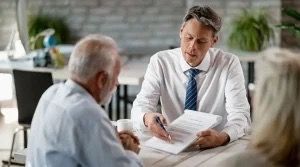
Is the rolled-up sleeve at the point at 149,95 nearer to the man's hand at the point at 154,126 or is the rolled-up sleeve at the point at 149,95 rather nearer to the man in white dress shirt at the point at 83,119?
the man's hand at the point at 154,126

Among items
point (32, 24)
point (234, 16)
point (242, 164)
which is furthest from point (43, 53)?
point (242, 164)

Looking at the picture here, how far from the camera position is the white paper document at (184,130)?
8.71ft

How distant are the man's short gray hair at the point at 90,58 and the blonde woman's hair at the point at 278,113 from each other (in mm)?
603

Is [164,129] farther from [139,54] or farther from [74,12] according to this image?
[74,12]

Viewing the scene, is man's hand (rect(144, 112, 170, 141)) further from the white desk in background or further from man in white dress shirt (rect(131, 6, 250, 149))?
the white desk in background

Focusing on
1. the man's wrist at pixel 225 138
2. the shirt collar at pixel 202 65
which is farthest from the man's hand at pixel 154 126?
the shirt collar at pixel 202 65

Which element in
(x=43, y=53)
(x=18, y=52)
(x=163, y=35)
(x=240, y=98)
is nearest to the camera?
(x=240, y=98)

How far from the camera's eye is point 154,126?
2.80 meters

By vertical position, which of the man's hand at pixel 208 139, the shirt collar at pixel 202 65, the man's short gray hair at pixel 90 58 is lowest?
the man's hand at pixel 208 139

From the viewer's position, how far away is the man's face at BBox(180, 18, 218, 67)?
311 cm

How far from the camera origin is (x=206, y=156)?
2600 millimetres

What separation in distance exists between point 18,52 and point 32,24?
128cm

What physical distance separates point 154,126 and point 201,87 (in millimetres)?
472

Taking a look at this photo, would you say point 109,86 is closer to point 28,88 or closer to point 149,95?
point 149,95
